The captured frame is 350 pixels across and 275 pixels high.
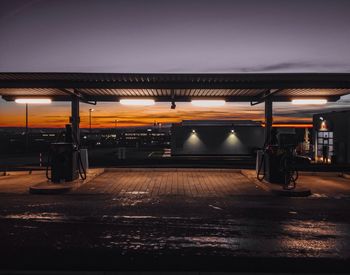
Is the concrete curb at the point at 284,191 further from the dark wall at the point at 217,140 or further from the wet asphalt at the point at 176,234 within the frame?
the dark wall at the point at 217,140

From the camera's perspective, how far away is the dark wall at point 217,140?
33.4 metres

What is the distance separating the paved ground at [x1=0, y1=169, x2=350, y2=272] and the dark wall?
20562 millimetres

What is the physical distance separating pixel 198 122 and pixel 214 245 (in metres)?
28.6

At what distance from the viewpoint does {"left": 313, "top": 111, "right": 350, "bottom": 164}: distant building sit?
2611cm

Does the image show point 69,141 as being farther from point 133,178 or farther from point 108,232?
point 108,232

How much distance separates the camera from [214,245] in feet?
21.2

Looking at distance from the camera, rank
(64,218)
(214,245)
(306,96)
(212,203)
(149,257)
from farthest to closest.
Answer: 1. (306,96)
2. (212,203)
3. (64,218)
4. (214,245)
5. (149,257)

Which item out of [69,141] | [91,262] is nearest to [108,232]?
[91,262]

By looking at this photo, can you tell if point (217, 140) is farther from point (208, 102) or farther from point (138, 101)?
point (138, 101)

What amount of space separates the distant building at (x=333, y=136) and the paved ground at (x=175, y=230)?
49.2ft

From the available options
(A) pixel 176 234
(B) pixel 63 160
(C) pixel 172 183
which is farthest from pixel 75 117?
(A) pixel 176 234

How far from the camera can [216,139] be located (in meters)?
33.5

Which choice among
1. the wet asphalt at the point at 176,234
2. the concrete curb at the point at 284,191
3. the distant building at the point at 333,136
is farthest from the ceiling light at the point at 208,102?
the distant building at the point at 333,136

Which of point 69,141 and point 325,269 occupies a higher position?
point 69,141
